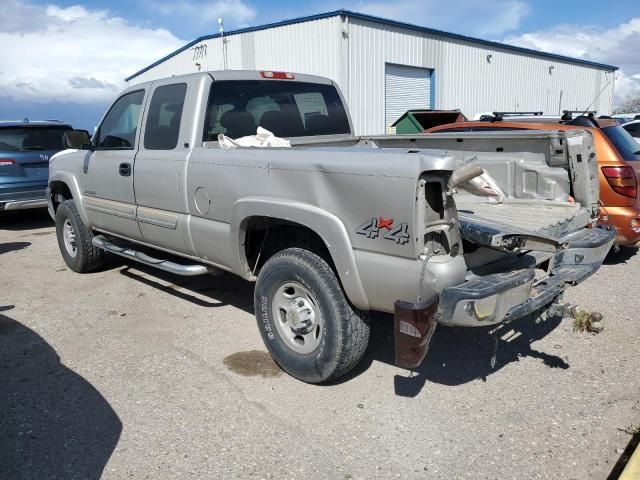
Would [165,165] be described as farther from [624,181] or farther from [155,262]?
[624,181]

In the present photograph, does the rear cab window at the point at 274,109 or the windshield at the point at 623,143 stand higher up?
the rear cab window at the point at 274,109

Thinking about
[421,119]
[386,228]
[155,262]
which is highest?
[421,119]

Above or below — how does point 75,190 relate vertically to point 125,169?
below

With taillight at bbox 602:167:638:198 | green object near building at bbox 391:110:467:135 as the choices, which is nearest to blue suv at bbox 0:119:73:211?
green object near building at bbox 391:110:467:135

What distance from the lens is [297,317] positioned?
3623mm

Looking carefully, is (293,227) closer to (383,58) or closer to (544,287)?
(544,287)

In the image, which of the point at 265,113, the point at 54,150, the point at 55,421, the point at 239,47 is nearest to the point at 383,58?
the point at 239,47

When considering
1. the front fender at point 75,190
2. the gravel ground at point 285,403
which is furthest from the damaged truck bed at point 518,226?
the front fender at point 75,190

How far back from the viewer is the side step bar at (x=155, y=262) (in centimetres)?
448

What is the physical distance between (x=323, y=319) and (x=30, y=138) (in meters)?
8.32

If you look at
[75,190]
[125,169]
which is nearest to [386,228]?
[125,169]

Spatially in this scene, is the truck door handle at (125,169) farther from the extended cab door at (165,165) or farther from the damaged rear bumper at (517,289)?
the damaged rear bumper at (517,289)

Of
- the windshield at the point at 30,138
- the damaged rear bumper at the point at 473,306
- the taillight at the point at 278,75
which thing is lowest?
the damaged rear bumper at the point at 473,306

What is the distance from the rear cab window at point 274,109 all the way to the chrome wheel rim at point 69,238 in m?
2.98
